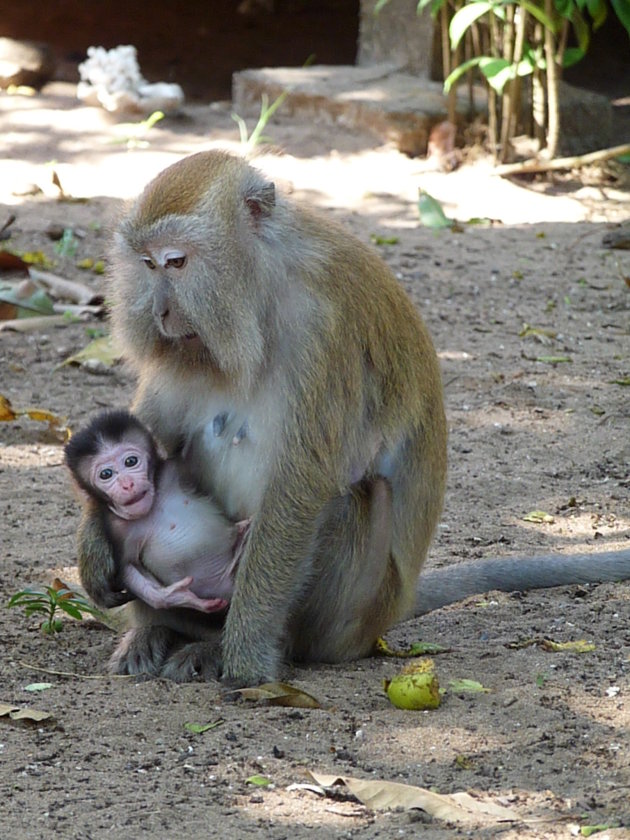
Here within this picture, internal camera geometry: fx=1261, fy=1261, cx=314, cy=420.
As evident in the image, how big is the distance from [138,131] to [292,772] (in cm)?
850

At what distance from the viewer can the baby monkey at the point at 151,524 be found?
4016 mm

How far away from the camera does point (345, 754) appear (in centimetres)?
331

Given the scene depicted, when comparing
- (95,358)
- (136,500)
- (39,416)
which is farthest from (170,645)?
(95,358)

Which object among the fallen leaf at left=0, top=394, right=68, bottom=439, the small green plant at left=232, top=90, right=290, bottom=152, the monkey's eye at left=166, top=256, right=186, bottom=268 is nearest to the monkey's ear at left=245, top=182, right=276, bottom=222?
the monkey's eye at left=166, top=256, right=186, bottom=268

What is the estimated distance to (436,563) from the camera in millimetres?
5000

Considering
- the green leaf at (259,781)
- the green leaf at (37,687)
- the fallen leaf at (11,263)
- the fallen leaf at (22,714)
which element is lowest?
the green leaf at (37,687)

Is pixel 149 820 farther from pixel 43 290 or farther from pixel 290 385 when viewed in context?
pixel 43 290

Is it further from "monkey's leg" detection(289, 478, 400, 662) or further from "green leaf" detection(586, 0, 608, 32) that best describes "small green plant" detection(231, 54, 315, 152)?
"monkey's leg" detection(289, 478, 400, 662)

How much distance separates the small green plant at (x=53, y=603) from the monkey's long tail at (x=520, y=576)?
47.0 inches

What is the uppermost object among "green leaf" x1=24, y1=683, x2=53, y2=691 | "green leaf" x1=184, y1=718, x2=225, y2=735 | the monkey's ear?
the monkey's ear

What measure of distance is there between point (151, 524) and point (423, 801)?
1.46 meters

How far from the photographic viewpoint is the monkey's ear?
12.4ft

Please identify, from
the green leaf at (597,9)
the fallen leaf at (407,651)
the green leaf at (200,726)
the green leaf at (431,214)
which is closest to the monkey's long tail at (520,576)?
the fallen leaf at (407,651)

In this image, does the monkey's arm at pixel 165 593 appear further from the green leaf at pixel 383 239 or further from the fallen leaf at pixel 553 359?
the green leaf at pixel 383 239
